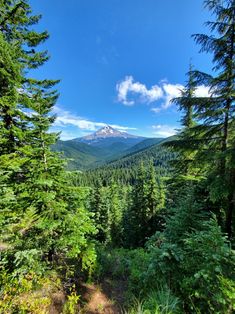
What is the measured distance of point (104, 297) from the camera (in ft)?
19.3

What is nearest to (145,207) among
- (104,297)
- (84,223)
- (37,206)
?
(104,297)

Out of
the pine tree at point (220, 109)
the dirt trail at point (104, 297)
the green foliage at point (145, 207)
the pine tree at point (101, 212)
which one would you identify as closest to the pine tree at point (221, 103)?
the pine tree at point (220, 109)

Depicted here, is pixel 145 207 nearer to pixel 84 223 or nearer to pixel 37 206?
pixel 84 223

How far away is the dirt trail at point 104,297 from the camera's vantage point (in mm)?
5262

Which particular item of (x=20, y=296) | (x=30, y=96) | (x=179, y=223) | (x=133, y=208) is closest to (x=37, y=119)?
(x=30, y=96)

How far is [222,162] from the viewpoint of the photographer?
705 cm

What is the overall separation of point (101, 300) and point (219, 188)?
520 centimetres

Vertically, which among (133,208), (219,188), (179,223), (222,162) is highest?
(222,162)

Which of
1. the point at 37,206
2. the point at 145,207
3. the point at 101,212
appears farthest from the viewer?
the point at 101,212

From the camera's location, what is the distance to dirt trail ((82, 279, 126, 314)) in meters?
5.26

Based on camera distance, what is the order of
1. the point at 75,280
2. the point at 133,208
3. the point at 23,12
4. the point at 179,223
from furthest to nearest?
the point at 133,208
the point at 23,12
the point at 75,280
the point at 179,223

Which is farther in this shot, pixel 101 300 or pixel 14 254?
pixel 101 300

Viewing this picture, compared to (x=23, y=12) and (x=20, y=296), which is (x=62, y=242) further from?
(x=23, y=12)

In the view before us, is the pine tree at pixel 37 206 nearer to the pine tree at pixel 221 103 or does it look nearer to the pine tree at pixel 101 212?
the pine tree at pixel 221 103
